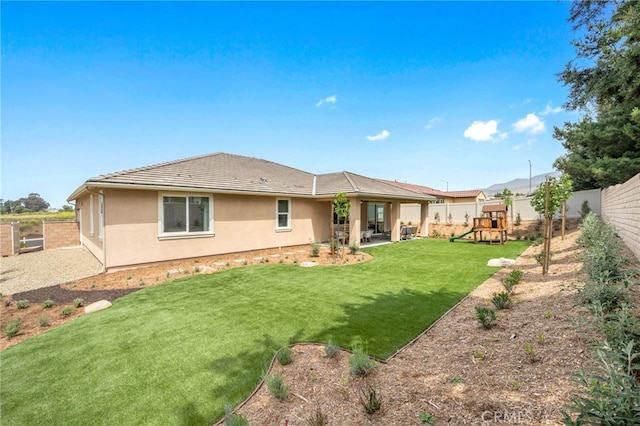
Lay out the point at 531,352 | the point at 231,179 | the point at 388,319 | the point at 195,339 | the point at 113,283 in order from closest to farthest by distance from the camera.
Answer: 1. the point at 531,352
2. the point at 195,339
3. the point at 388,319
4. the point at 113,283
5. the point at 231,179

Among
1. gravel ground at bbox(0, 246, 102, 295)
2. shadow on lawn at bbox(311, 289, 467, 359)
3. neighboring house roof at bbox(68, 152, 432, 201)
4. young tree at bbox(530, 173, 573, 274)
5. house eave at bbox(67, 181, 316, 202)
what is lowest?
gravel ground at bbox(0, 246, 102, 295)

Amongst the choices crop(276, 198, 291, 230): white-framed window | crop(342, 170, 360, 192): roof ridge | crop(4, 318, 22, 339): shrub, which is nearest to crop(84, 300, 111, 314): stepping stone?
crop(4, 318, 22, 339): shrub

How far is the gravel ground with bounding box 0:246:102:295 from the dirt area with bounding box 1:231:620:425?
4.95 meters

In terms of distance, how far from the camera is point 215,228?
11930 millimetres

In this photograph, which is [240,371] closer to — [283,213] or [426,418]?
[426,418]

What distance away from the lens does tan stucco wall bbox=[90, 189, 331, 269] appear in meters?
9.64

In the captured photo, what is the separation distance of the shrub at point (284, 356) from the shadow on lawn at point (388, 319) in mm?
695

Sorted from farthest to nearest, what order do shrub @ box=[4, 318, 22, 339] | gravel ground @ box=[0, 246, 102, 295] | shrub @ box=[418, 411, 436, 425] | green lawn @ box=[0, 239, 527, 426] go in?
gravel ground @ box=[0, 246, 102, 295] < shrub @ box=[4, 318, 22, 339] < green lawn @ box=[0, 239, 527, 426] < shrub @ box=[418, 411, 436, 425]

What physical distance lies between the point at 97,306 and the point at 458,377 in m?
7.77

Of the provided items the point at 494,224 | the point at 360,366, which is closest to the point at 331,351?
the point at 360,366

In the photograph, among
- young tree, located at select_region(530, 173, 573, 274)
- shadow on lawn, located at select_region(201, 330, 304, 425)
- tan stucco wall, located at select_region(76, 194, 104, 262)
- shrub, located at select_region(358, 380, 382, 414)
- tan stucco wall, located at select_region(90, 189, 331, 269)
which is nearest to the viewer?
shrub, located at select_region(358, 380, 382, 414)

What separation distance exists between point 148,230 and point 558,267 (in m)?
13.4

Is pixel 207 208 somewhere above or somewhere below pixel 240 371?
above

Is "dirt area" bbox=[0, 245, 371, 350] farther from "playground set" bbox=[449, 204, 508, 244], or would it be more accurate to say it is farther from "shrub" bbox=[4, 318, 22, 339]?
"playground set" bbox=[449, 204, 508, 244]
